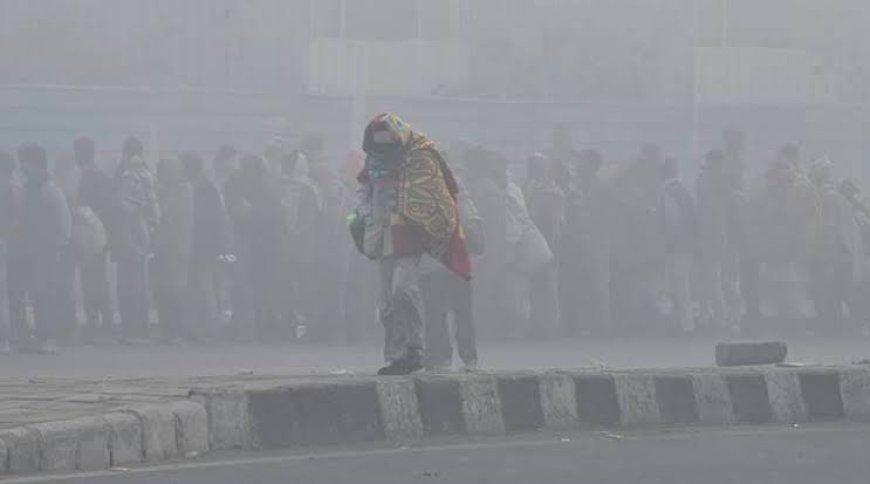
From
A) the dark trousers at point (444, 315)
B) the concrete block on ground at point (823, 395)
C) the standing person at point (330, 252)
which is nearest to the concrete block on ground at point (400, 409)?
the concrete block on ground at point (823, 395)

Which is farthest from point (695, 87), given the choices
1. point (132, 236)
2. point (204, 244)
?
point (132, 236)

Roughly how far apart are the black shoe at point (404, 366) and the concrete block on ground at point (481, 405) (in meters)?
0.54

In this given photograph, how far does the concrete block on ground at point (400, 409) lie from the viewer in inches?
346

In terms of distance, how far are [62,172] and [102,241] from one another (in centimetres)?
191

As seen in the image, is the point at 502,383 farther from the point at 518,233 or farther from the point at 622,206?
the point at 622,206

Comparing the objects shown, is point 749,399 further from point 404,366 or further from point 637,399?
point 404,366

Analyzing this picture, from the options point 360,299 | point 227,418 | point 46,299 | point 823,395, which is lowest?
point 360,299

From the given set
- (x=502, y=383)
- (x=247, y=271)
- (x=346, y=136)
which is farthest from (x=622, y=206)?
(x=502, y=383)

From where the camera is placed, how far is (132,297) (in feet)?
53.5

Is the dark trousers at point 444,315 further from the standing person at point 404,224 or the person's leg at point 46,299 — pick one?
the person's leg at point 46,299

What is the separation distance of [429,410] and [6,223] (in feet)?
25.0

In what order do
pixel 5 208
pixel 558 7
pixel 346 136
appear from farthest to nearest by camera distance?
1. pixel 558 7
2. pixel 346 136
3. pixel 5 208

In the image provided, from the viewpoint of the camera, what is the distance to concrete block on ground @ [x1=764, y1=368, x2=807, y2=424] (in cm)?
988

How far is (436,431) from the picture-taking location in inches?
353
